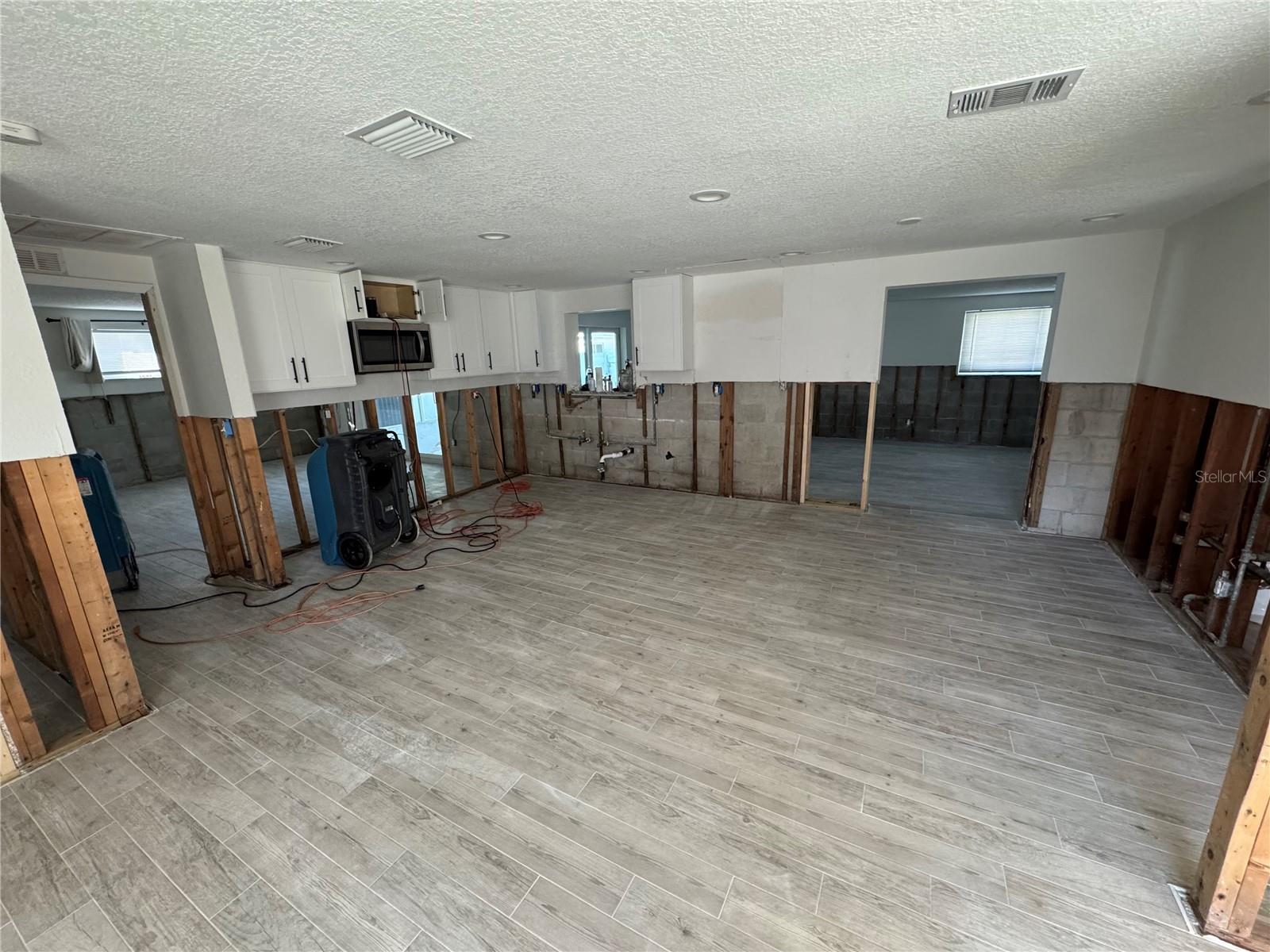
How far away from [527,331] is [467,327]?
0.87 m

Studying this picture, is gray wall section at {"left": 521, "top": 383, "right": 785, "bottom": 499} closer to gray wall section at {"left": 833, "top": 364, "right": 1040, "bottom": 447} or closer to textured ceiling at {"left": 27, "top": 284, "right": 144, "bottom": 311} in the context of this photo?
gray wall section at {"left": 833, "top": 364, "right": 1040, "bottom": 447}

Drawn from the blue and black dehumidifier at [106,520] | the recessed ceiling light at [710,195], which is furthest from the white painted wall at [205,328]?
the recessed ceiling light at [710,195]

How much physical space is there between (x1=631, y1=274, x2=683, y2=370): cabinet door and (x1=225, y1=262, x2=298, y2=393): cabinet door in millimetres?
3358

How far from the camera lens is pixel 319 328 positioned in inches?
173

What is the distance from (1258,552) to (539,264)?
5334mm

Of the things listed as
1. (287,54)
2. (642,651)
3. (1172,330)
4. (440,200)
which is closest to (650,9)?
(287,54)

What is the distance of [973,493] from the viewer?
6.23m

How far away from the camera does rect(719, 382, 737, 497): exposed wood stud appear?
→ 19.6 ft

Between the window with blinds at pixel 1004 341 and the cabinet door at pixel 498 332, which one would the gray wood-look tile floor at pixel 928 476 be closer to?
the window with blinds at pixel 1004 341

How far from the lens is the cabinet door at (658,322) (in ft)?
18.2

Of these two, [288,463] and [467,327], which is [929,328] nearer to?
[467,327]

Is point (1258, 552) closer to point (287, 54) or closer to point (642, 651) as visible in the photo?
point (642, 651)

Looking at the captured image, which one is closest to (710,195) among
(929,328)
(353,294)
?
(353,294)

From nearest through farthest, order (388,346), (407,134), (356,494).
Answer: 1. (407,134)
2. (356,494)
3. (388,346)
